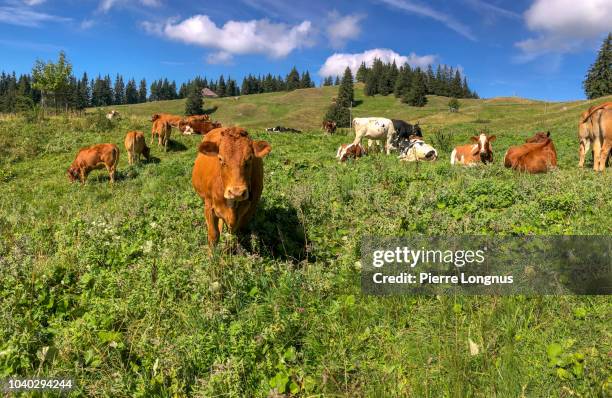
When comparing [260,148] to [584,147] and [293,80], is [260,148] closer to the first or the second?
[584,147]

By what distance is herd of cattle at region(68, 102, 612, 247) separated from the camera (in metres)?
5.26

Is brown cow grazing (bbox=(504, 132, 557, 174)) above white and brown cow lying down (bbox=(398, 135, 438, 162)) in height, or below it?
below

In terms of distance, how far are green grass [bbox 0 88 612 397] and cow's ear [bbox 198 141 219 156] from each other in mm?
1362

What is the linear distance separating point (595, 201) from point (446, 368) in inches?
193

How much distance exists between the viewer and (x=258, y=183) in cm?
625

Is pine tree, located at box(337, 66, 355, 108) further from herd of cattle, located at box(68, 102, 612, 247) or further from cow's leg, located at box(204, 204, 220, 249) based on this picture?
cow's leg, located at box(204, 204, 220, 249)

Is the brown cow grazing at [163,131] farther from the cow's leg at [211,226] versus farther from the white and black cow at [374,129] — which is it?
the cow's leg at [211,226]

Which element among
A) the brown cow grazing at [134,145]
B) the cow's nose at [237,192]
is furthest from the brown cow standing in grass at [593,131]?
the brown cow grazing at [134,145]

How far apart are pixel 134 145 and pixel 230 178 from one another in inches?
554

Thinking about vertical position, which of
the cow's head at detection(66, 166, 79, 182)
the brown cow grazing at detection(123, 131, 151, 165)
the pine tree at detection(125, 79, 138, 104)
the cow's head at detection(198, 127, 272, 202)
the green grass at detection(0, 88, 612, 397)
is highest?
the pine tree at detection(125, 79, 138, 104)

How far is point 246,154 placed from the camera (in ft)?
17.0

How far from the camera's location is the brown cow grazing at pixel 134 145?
17203 millimetres

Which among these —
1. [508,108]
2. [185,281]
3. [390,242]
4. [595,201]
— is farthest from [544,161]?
[508,108]

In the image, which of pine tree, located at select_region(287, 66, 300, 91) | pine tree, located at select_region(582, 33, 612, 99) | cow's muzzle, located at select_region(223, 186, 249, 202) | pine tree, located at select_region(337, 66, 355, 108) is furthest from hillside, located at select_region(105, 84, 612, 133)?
cow's muzzle, located at select_region(223, 186, 249, 202)
